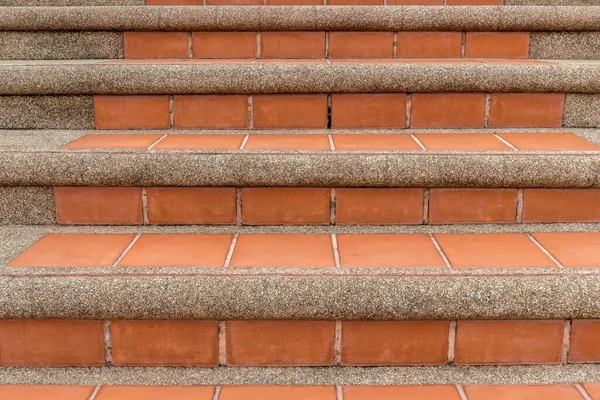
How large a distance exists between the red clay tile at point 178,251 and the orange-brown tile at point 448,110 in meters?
0.68

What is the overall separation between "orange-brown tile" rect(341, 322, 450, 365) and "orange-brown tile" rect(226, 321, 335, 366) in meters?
0.04

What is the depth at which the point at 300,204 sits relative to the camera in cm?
141

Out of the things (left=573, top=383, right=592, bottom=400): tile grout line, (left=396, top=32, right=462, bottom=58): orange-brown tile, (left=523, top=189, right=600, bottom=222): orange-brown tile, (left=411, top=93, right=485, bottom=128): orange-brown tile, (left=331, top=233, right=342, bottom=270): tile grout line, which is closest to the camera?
(left=573, top=383, right=592, bottom=400): tile grout line

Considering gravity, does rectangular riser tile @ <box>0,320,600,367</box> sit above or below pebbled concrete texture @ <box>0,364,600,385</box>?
above

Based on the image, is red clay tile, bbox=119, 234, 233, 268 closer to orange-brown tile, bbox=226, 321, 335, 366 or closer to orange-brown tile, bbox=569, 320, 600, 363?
orange-brown tile, bbox=226, 321, 335, 366

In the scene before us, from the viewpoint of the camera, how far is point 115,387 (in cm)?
113

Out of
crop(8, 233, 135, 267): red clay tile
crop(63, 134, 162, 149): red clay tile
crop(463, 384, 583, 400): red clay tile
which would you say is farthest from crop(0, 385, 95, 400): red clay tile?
crop(463, 384, 583, 400): red clay tile

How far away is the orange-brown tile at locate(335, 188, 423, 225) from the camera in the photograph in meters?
1.40

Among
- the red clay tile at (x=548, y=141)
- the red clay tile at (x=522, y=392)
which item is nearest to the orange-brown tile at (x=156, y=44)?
the red clay tile at (x=548, y=141)

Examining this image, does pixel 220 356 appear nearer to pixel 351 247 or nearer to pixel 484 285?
pixel 351 247

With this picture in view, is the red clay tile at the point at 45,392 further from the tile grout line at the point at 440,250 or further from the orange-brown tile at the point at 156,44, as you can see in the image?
the orange-brown tile at the point at 156,44

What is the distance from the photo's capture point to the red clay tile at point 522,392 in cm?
109

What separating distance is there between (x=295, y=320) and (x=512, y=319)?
43cm

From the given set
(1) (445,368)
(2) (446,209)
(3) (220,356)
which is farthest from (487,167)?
(3) (220,356)
